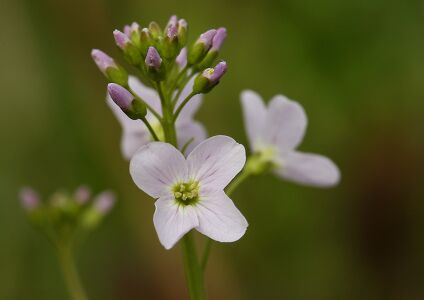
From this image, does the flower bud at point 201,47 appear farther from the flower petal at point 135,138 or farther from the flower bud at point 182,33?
the flower petal at point 135,138

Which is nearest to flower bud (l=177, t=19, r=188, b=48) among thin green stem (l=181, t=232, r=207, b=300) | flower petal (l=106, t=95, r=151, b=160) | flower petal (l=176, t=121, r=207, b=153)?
flower petal (l=176, t=121, r=207, b=153)

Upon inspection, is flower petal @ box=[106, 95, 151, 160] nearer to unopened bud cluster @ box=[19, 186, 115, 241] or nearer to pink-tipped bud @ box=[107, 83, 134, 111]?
pink-tipped bud @ box=[107, 83, 134, 111]

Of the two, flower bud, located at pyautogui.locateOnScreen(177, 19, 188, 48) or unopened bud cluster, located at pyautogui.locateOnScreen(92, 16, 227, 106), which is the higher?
flower bud, located at pyautogui.locateOnScreen(177, 19, 188, 48)

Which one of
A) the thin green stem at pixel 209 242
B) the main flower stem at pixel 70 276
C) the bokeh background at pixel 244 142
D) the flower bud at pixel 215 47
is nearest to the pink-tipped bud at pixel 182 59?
the flower bud at pixel 215 47

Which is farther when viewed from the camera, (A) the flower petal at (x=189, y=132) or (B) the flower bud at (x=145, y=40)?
(A) the flower petal at (x=189, y=132)

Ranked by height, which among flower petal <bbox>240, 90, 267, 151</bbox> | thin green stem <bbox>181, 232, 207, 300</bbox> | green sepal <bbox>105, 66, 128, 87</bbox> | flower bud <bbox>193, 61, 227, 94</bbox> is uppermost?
flower petal <bbox>240, 90, 267, 151</bbox>

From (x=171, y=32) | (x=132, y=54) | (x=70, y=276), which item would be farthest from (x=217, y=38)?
(x=70, y=276)

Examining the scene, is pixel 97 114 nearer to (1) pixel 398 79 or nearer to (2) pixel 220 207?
(1) pixel 398 79

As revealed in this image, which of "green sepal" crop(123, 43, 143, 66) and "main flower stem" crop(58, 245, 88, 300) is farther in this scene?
"main flower stem" crop(58, 245, 88, 300)
